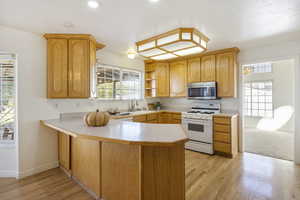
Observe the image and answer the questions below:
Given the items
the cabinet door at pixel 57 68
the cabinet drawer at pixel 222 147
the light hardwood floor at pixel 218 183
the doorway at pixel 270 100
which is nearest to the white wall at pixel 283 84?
the doorway at pixel 270 100

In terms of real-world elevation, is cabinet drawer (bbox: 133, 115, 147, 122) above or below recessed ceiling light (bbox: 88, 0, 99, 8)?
below

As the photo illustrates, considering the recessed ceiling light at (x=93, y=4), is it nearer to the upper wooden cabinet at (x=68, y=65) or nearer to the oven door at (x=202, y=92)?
the upper wooden cabinet at (x=68, y=65)

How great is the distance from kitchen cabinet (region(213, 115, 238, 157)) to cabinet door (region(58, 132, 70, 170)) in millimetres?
3128

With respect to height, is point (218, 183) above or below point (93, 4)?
below

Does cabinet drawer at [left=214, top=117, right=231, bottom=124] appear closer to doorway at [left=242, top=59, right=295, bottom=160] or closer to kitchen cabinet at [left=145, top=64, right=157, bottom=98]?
kitchen cabinet at [left=145, top=64, right=157, bottom=98]

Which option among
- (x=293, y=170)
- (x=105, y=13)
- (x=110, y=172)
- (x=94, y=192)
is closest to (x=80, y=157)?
(x=94, y=192)

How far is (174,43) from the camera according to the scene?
254 centimetres

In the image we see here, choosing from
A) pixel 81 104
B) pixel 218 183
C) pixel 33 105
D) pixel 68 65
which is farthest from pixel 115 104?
pixel 218 183

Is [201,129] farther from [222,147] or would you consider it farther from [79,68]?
[79,68]

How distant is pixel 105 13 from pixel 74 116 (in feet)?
6.92

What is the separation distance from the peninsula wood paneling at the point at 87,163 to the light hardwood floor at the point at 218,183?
0.18 meters

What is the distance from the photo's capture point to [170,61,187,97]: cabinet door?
14.7 feet

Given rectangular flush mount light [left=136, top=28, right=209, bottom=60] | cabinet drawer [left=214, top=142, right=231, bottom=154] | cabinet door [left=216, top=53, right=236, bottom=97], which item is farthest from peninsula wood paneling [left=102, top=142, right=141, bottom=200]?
cabinet door [left=216, top=53, right=236, bottom=97]

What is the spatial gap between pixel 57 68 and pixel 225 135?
3772 millimetres
